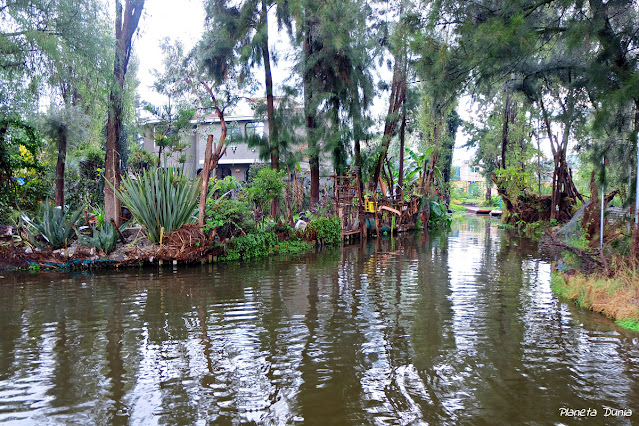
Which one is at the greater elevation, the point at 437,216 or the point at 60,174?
the point at 60,174

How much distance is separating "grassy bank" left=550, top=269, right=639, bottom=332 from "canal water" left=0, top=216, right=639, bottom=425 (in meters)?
0.25

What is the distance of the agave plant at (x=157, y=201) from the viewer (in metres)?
12.3

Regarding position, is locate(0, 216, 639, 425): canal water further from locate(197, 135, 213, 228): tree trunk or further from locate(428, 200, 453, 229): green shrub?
locate(428, 200, 453, 229): green shrub

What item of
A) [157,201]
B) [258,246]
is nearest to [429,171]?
[258,246]

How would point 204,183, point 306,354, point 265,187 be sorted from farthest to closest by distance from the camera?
1. point 265,187
2. point 204,183
3. point 306,354

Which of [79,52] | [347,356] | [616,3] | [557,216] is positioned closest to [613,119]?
[616,3]

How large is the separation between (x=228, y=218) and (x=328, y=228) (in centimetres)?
524

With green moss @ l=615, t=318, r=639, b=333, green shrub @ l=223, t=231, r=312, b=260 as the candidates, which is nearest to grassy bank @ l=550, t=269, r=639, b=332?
green moss @ l=615, t=318, r=639, b=333

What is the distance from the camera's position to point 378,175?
2216 cm

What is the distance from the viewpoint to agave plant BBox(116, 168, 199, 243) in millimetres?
12273

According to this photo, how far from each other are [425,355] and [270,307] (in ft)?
10.3

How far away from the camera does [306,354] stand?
18.9 feet

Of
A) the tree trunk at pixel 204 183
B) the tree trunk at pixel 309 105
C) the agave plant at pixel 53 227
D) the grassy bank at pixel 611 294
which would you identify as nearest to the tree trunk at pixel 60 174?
the agave plant at pixel 53 227

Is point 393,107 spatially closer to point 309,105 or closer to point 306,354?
point 309,105
